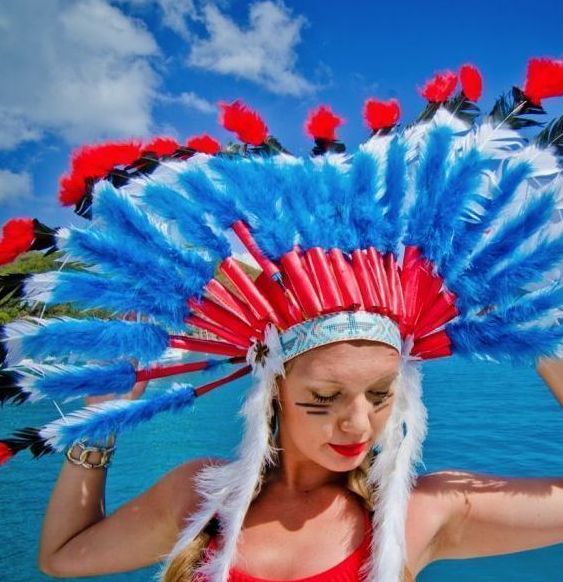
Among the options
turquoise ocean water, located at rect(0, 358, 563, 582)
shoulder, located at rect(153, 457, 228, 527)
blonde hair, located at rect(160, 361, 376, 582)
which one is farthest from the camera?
turquoise ocean water, located at rect(0, 358, 563, 582)

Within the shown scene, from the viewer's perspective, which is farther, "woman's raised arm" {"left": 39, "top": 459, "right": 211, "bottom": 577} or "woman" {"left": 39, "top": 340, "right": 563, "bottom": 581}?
"woman's raised arm" {"left": 39, "top": 459, "right": 211, "bottom": 577}

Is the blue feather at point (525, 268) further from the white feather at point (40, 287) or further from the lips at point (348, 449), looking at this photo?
the white feather at point (40, 287)

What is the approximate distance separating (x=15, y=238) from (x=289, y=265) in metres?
0.63

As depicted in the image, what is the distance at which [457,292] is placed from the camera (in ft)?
4.28

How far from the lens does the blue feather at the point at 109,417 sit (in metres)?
1.25

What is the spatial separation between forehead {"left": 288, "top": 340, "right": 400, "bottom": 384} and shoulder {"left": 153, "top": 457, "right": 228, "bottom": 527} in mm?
437

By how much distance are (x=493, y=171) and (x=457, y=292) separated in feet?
1.00

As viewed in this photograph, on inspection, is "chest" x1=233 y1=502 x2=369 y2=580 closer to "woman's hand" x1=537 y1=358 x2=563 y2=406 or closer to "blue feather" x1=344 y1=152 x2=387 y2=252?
"woman's hand" x1=537 y1=358 x2=563 y2=406

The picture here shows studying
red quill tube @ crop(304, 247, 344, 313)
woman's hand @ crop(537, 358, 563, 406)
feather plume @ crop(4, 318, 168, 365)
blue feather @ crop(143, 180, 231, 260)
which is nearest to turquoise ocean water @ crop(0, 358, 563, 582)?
woman's hand @ crop(537, 358, 563, 406)

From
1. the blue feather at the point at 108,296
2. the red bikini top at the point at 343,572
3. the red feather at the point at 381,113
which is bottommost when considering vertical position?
the red bikini top at the point at 343,572

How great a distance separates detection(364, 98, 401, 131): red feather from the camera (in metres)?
1.41

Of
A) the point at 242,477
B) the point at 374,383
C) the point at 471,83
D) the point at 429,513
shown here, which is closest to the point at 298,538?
the point at 242,477

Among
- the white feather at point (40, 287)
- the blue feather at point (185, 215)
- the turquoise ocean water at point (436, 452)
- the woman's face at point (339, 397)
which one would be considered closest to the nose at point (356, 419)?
the woman's face at point (339, 397)

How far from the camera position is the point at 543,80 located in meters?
1.27
